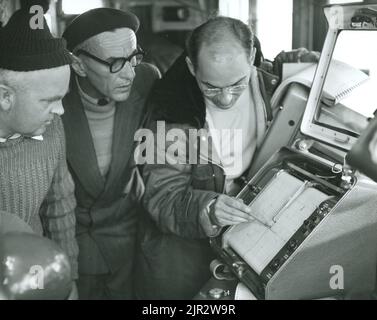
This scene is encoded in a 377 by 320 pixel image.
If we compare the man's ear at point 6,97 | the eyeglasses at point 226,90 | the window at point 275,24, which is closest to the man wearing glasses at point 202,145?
the eyeglasses at point 226,90

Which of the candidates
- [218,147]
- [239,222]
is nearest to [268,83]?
[218,147]

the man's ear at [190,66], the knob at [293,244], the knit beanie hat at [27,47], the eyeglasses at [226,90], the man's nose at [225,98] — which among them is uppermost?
the knit beanie hat at [27,47]

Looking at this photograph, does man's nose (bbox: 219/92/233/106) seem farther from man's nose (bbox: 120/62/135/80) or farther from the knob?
the knob

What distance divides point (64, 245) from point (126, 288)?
63 cm

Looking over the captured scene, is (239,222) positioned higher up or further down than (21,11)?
further down

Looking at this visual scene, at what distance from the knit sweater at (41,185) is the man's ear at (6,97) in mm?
158

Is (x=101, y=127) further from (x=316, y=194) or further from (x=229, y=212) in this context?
(x=316, y=194)

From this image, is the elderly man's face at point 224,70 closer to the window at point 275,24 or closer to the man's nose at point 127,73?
the man's nose at point 127,73

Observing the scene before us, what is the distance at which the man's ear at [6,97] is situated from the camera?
1656mm

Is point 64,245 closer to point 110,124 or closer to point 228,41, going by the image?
point 110,124

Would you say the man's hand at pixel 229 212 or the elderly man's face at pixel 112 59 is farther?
the elderly man's face at pixel 112 59

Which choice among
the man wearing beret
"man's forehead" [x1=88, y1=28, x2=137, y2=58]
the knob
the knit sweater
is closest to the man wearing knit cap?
the knit sweater

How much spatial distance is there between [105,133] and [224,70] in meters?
0.68
